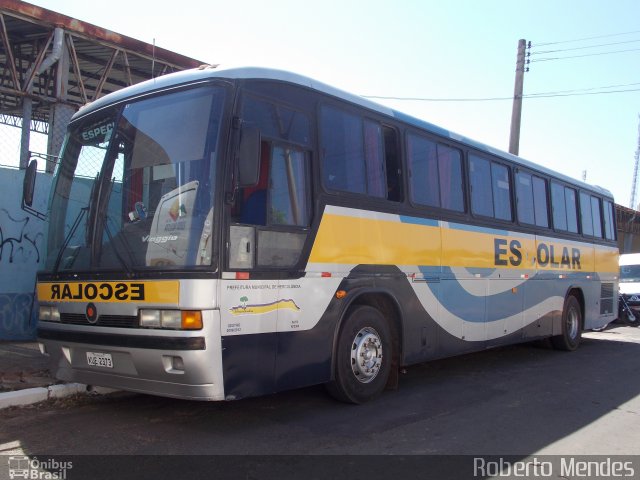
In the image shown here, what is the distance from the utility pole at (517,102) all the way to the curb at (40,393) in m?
14.5

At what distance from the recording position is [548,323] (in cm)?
1009

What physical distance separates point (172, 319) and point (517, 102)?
15969 millimetres

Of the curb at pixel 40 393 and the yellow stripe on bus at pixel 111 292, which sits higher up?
the yellow stripe on bus at pixel 111 292

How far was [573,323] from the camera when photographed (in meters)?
11.1

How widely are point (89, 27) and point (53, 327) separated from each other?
26.8ft

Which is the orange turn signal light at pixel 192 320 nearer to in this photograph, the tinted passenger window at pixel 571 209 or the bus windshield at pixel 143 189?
the bus windshield at pixel 143 189

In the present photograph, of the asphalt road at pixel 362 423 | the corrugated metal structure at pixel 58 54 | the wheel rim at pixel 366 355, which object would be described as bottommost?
the asphalt road at pixel 362 423

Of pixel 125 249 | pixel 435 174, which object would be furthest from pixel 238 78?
pixel 435 174

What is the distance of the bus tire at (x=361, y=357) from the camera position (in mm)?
5812

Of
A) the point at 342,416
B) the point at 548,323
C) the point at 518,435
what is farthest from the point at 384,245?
the point at 548,323

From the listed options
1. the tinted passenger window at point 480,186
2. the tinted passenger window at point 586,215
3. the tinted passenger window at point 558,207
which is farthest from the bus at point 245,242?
the tinted passenger window at point 586,215

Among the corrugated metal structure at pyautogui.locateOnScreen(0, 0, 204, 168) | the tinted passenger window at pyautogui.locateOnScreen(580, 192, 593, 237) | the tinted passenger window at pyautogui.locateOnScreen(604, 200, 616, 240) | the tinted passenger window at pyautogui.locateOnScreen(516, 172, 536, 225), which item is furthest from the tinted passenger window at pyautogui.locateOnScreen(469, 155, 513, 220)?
the corrugated metal structure at pyautogui.locateOnScreen(0, 0, 204, 168)

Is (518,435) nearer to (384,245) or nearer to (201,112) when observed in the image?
(384,245)

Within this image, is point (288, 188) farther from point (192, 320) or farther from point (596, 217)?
point (596, 217)
